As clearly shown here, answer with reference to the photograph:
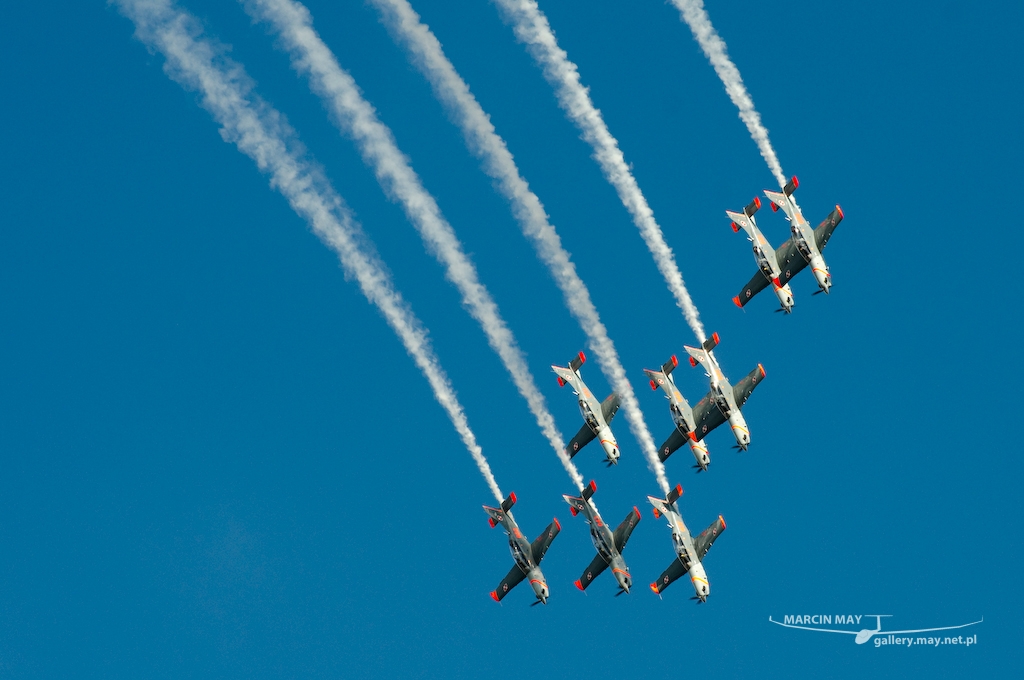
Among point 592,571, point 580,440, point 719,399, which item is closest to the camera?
point 719,399

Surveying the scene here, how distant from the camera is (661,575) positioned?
264 feet

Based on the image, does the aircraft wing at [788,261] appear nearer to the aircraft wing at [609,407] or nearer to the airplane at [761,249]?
the airplane at [761,249]

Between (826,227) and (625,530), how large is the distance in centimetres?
1415

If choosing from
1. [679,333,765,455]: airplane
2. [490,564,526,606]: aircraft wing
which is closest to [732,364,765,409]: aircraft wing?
[679,333,765,455]: airplane

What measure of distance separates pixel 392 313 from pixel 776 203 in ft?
54.0

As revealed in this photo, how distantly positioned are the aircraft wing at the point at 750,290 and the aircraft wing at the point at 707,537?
8.55m

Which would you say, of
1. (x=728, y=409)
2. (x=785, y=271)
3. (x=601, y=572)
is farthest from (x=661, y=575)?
(x=785, y=271)

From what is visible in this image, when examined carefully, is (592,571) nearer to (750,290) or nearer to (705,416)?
(705,416)

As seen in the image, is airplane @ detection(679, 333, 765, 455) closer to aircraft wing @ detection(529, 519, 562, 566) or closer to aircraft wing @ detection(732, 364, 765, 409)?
aircraft wing @ detection(732, 364, 765, 409)

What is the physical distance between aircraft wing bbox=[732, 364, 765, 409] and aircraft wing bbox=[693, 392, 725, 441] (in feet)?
3.00

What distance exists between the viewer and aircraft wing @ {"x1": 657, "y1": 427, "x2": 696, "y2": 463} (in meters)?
78.9

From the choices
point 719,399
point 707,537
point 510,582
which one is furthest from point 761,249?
point 510,582

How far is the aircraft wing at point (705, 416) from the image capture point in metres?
78.6

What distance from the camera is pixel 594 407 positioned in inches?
3105
